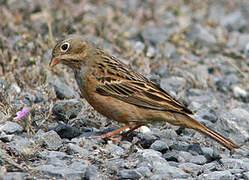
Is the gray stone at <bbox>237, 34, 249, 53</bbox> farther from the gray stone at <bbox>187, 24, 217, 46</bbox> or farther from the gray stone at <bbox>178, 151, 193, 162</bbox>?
the gray stone at <bbox>178, 151, 193, 162</bbox>

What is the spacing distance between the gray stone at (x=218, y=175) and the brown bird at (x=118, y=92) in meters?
0.97

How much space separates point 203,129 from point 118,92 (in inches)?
46.7

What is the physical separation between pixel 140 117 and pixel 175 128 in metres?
0.89

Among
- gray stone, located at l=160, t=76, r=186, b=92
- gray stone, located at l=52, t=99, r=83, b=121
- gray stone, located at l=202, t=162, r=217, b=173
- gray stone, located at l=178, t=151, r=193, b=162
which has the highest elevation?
gray stone, located at l=160, t=76, r=186, b=92

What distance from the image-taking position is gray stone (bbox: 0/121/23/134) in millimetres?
6791

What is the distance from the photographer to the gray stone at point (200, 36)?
12.2 m

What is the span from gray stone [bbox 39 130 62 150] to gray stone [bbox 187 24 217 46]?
239 inches

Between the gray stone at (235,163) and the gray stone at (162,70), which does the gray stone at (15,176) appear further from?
the gray stone at (162,70)

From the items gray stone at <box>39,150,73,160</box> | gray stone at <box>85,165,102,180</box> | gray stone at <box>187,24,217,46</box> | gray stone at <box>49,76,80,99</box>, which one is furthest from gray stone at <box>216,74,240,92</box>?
gray stone at <box>85,165,102,180</box>

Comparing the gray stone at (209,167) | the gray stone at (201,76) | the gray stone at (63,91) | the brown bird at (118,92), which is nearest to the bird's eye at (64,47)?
the brown bird at (118,92)

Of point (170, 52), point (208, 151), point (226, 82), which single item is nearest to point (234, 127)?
point (208, 151)

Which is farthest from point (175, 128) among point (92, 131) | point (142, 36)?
point (142, 36)

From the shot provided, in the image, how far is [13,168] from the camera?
18.8 feet

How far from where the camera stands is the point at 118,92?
7496mm
